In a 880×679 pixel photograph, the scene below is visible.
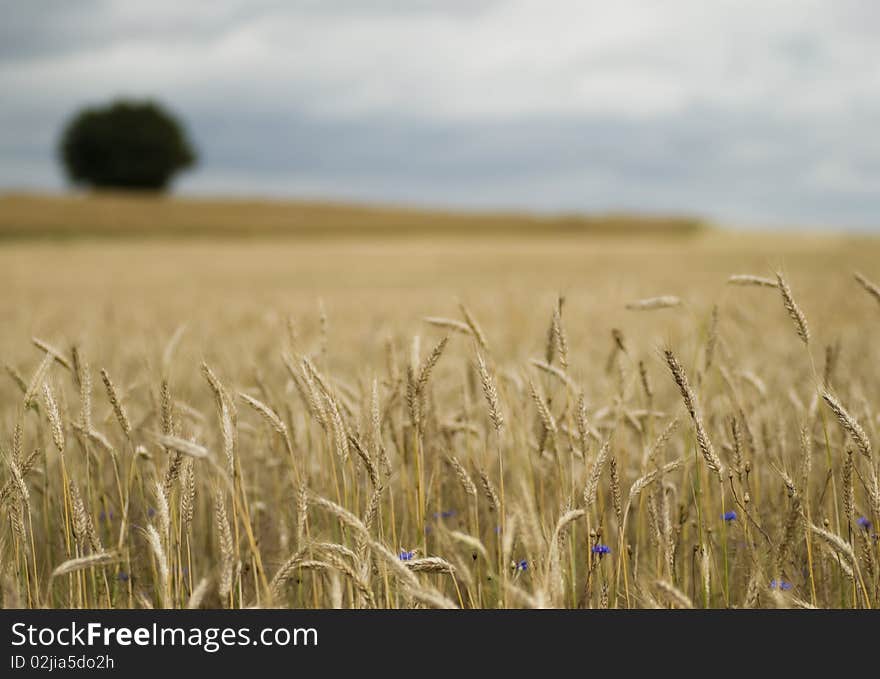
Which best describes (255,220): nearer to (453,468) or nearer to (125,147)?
(125,147)

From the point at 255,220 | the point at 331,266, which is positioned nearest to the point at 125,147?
the point at 255,220

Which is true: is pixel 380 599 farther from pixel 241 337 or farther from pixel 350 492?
pixel 241 337

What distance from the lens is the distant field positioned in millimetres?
41250

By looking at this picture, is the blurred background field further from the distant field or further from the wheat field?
the wheat field

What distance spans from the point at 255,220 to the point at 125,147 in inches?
1161

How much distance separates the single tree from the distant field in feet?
58.9

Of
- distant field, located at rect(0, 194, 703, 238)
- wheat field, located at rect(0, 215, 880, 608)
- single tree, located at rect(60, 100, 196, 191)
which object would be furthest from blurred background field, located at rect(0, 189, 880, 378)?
single tree, located at rect(60, 100, 196, 191)

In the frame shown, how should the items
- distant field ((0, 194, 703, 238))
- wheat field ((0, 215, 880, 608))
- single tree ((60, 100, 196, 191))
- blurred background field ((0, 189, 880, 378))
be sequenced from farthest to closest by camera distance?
single tree ((60, 100, 196, 191)) → distant field ((0, 194, 703, 238)) → blurred background field ((0, 189, 880, 378)) → wheat field ((0, 215, 880, 608))

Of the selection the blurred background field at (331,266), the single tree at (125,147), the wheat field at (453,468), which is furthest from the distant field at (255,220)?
the wheat field at (453,468)
